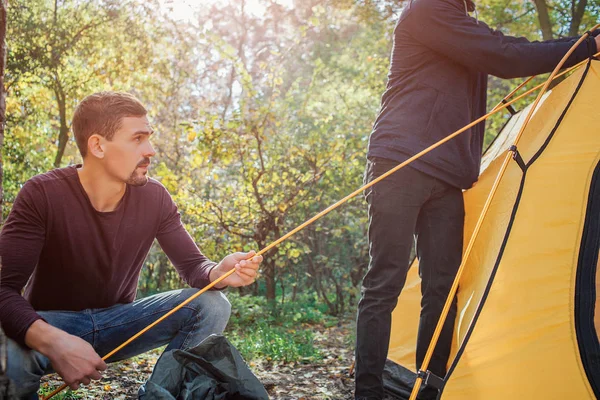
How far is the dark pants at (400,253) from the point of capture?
2.21 meters

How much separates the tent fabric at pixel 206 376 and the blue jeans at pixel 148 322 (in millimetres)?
206

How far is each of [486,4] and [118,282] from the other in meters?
5.41

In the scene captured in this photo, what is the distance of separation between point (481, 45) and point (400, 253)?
90 cm

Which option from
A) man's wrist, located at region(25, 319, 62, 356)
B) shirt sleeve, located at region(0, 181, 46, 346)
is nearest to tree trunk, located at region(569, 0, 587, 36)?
shirt sleeve, located at region(0, 181, 46, 346)

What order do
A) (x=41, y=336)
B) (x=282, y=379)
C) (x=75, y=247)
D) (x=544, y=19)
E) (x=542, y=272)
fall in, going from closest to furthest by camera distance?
1. (x=41, y=336)
2. (x=542, y=272)
3. (x=75, y=247)
4. (x=282, y=379)
5. (x=544, y=19)

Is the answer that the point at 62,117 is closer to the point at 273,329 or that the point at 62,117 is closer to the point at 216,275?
the point at 273,329

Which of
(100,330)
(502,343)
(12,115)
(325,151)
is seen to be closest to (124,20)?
(12,115)

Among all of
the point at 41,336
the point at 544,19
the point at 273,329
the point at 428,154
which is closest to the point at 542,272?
the point at 428,154

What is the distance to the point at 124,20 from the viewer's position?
7.20 m

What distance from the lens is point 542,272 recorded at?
1.96 m

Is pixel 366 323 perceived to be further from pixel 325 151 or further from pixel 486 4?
pixel 486 4

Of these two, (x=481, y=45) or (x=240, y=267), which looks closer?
(x=240, y=267)

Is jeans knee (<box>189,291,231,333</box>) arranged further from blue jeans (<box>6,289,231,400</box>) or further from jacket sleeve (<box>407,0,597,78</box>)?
jacket sleeve (<box>407,0,597,78</box>)

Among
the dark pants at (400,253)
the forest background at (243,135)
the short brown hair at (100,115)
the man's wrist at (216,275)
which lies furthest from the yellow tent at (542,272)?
the forest background at (243,135)
